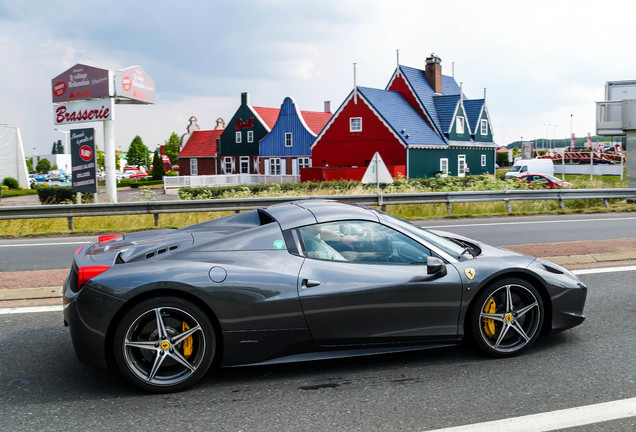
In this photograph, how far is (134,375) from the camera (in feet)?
13.2

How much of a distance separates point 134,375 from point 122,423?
1.45 feet

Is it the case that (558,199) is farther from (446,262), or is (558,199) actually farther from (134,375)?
(134,375)

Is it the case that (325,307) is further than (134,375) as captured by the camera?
Yes

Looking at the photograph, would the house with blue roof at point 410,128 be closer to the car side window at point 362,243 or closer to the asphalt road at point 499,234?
the asphalt road at point 499,234

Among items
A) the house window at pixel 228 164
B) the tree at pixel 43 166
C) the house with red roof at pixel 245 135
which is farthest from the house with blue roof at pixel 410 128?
the tree at pixel 43 166

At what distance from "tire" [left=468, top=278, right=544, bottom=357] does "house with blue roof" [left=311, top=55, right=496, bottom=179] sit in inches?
1314

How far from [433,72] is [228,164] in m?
25.8

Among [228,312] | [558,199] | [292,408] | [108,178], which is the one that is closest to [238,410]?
[292,408]

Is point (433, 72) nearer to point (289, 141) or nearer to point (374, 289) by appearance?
point (289, 141)

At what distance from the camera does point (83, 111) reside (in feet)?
81.1

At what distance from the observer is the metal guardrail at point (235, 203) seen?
47.6 ft

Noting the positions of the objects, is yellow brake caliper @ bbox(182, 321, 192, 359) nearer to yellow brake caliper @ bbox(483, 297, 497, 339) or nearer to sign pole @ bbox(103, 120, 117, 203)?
yellow brake caliper @ bbox(483, 297, 497, 339)

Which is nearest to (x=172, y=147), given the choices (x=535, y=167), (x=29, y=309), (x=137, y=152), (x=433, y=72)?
(x=137, y=152)

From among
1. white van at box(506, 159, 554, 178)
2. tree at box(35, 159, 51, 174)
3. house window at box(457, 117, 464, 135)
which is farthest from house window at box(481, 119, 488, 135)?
tree at box(35, 159, 51, 174)
